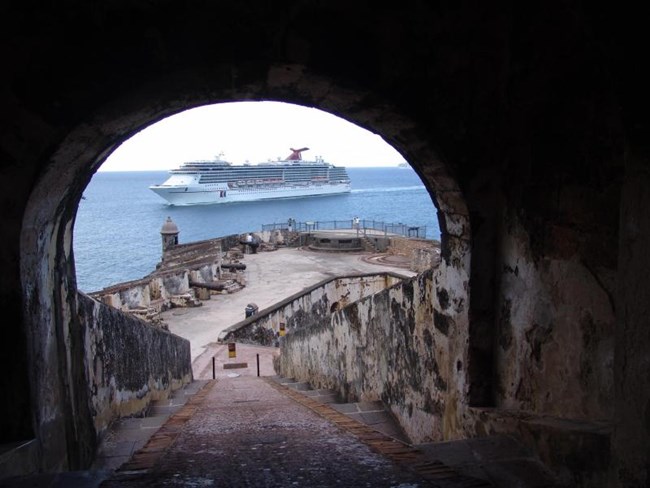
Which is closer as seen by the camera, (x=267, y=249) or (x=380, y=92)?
(x=380, y=92)

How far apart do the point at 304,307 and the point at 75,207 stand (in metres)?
12.1

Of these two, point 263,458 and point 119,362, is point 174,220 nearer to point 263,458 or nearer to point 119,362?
point 119,362

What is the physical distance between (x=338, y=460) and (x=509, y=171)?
5.42 ft

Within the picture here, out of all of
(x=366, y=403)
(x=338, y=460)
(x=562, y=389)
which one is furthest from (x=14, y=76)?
(x=366, y=403)

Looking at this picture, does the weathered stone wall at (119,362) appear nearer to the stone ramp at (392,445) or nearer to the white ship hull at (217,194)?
the stone ramp at (392,445)

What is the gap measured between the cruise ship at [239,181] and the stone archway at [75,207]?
74586 mm

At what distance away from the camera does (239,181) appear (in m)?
79.1

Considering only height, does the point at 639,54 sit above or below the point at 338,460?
above

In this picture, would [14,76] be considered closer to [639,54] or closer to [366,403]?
[639,54]

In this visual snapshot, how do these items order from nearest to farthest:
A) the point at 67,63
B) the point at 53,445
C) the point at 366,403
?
the point at 67,63, the point at 53,445, the point at 366,403

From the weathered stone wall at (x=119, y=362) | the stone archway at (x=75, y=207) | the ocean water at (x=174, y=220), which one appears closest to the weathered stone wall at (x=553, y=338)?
the stone archway at (x=75, y=207)

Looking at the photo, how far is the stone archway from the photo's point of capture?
8.37 feet

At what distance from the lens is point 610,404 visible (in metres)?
2.22

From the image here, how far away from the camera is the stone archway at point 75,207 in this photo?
2551 mm
